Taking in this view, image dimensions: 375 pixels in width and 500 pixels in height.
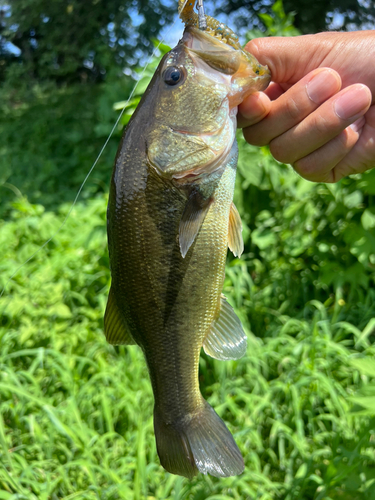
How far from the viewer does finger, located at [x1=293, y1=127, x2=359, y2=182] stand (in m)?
1.69

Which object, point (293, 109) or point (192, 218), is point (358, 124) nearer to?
point (293, 109)

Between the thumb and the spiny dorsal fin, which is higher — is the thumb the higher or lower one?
the higher one

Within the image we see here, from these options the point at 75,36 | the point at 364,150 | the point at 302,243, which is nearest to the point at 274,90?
the point at 364,150

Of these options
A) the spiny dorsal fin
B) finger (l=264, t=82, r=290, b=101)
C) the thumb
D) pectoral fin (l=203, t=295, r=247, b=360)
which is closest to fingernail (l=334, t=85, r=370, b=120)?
the thumb

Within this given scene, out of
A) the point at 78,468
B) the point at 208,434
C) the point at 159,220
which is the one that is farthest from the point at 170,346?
the point at 78,468

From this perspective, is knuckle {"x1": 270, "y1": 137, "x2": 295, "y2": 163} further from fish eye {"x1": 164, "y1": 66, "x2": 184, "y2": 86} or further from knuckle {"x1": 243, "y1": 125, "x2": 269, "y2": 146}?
fish eye {"x1": 164, "y1": 66, "x2": 184, "y2": 86}

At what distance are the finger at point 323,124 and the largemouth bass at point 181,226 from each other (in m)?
0.28

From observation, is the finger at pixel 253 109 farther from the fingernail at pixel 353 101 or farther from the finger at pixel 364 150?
the finger at pixel 364 150

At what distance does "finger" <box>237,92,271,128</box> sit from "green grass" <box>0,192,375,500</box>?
3.49 feet

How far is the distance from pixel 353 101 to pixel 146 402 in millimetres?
2070

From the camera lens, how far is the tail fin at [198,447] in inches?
53.7

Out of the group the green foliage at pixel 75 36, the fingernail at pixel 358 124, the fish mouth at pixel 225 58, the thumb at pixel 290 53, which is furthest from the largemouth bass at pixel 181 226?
the green foliage at pixel 75 36

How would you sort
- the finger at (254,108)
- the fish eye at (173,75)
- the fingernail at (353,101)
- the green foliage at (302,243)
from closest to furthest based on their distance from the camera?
the fish eye at (173,75) → the fingernail at (353,101) → the finger at (254,108) → the green foliage at (302,243)

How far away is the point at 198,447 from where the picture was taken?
1406 millimetres
